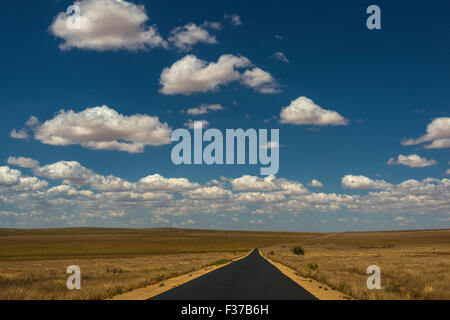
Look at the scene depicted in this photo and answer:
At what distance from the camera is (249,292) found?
17047 mm
